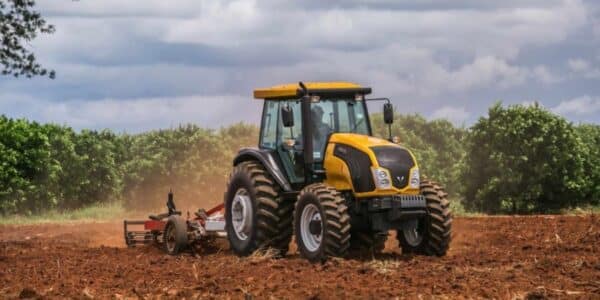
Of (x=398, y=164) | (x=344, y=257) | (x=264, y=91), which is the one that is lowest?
(x=344, y=257)

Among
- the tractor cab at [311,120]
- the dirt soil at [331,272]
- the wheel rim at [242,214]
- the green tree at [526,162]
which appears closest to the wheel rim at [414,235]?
the dirt soil at [331,272]

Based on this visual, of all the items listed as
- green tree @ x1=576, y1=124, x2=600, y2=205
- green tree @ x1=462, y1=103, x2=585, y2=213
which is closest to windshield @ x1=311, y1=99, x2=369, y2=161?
green tree @ x1=462, y1=103, x2=585, y2=213

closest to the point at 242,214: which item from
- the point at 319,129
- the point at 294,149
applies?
the point at 294,149

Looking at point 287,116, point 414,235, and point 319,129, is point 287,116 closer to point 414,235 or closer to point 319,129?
point 319,129

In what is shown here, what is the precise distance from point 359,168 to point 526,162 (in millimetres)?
14027

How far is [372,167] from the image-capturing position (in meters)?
14.6

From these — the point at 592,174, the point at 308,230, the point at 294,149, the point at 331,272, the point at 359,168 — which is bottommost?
the point at 331,272

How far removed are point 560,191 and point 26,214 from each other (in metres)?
16.9

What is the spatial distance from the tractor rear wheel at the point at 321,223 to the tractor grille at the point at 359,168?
48 centimetres

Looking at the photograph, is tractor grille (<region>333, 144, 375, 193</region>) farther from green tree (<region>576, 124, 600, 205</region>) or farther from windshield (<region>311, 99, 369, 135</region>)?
green tree (<region>576, 124, 600, 205</region>)

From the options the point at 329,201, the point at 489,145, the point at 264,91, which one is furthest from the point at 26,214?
the point at 329,201

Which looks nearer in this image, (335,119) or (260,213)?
(260,213)

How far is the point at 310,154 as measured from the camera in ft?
50.2

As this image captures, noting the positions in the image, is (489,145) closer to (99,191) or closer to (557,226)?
(557,226)
